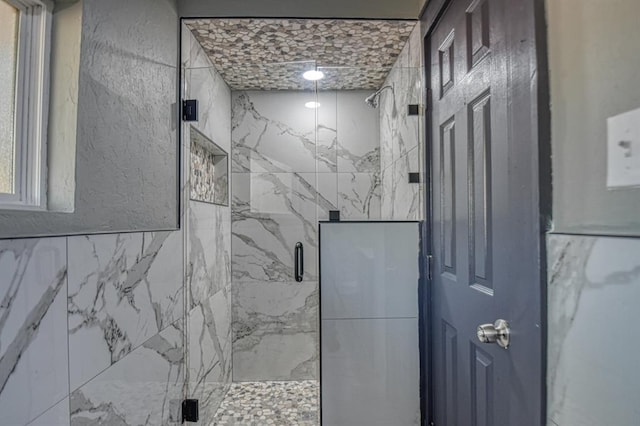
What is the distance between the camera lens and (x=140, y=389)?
1.43 m

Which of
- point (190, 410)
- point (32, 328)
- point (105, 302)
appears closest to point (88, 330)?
point (105, 302)

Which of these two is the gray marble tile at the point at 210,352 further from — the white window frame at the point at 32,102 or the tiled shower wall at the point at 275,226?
the white window frame at the point at 32,102

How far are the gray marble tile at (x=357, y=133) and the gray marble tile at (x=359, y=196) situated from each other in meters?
0.06

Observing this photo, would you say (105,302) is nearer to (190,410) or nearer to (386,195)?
(190,410)

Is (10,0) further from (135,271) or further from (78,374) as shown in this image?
(78,374)

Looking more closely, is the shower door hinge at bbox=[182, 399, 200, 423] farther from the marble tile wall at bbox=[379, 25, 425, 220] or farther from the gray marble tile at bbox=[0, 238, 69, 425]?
the marble tile wall at bbox=[379, 25, 425, 220]

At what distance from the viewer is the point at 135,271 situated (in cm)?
142

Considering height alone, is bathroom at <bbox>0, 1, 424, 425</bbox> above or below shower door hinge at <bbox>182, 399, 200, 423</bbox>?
above

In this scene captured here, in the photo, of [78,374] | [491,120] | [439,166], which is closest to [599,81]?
[491,120]

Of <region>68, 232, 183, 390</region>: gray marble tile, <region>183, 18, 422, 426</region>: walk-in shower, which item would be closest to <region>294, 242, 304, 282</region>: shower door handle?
<region>183, 18, 422, 426</region>: walk-in shower

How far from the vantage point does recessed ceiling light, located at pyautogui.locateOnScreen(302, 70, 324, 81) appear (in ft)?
7.69

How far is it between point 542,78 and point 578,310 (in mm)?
545

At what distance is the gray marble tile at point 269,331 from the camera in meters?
2.67

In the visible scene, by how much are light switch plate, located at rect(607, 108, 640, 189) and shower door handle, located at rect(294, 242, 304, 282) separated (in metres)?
2.02
